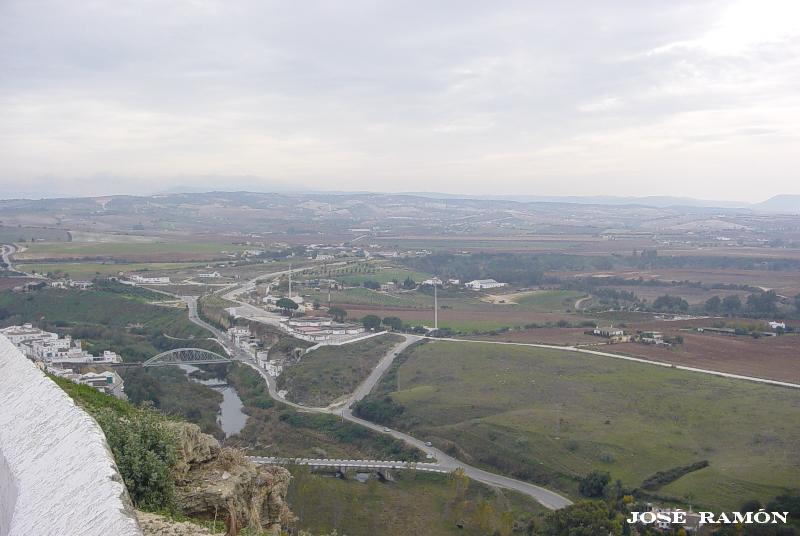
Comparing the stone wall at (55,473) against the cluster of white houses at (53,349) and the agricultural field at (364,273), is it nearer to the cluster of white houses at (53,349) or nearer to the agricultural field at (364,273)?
the cluster of white houses at (53,349)

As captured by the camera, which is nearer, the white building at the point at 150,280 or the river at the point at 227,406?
the river at the point at 227,406

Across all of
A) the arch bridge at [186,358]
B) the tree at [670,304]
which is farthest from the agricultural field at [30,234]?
the tree at [670,304]

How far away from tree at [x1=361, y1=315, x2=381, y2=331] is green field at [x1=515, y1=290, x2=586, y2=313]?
18298 millimetres

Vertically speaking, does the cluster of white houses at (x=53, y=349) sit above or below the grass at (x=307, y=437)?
above

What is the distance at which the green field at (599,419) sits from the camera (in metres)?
25.3

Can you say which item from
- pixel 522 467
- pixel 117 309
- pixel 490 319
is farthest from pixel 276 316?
pixel 522 467

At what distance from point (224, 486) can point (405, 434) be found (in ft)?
76.1

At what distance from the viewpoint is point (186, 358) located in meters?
47.6


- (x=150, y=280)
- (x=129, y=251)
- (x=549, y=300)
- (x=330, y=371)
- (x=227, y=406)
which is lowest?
(x=227, y=406)

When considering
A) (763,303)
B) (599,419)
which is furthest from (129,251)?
(599,419)

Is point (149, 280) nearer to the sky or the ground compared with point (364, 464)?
nearer to the sky

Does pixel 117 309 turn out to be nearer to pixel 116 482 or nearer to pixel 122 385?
pixel 122 385

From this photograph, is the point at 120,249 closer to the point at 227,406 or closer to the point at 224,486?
the point at 227,406

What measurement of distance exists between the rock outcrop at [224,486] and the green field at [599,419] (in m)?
16.2
